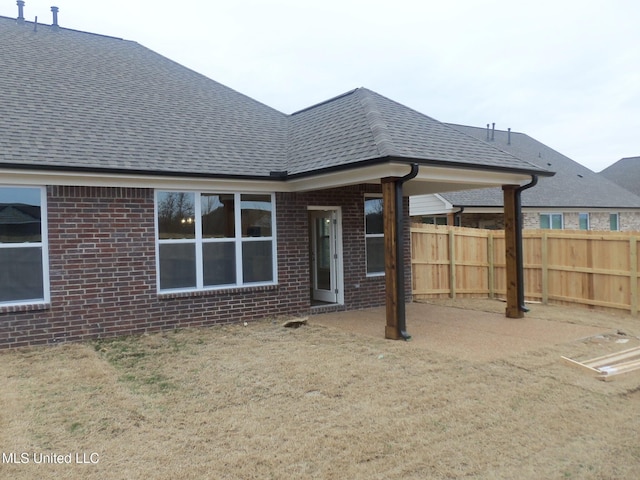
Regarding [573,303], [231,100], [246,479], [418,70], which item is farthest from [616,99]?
[246,479]

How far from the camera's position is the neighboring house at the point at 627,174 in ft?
106

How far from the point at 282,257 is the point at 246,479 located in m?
6.80

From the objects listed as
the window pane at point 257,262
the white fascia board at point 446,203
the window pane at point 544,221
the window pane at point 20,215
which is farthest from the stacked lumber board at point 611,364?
the window pane at point 544,221

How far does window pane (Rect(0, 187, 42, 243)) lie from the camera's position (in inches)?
305

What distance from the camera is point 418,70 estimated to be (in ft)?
95.0

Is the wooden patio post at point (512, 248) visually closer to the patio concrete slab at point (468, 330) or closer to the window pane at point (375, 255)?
the patio concrete slab at point (468, 330)

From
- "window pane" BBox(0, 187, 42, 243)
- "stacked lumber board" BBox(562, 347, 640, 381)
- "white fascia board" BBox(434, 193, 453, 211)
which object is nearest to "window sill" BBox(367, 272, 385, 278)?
"stacked lumber board" BBox(562, 347, 640, 381)

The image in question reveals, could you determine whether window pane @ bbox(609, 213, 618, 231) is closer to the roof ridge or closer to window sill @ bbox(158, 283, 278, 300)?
the roof ridge

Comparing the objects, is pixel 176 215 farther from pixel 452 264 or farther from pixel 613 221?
pixel 613 221

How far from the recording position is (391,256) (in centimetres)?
812

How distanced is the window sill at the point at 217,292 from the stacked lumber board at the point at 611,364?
552cm

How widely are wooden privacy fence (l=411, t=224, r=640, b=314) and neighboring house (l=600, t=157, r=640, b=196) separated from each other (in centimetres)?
2326

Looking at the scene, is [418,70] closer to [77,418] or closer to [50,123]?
[50,123]

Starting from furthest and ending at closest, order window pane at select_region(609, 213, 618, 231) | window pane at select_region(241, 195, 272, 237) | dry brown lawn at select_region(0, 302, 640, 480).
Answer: window pane at select_region(609, 213, 618, 231) < window pane at select_region(241, 195, 272, 237) < dry brown lawn at select_region(0, 302, 640, 480)
